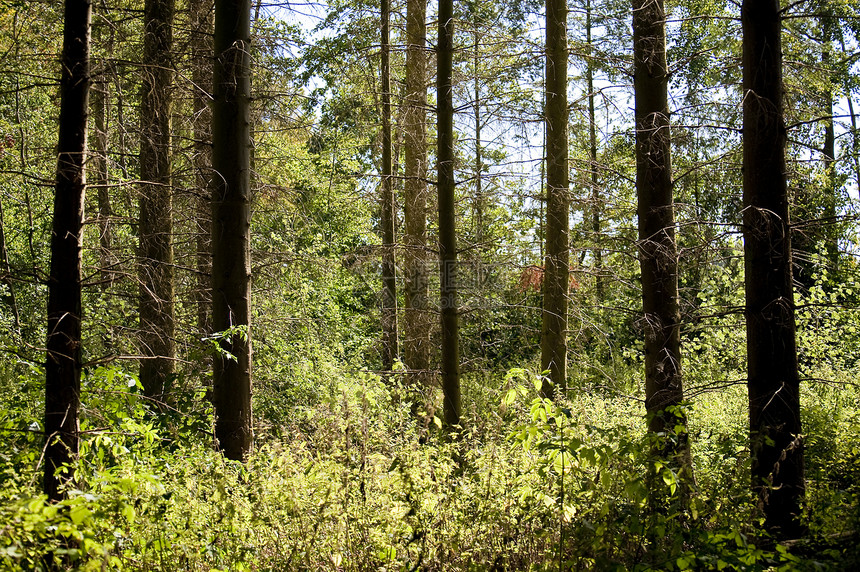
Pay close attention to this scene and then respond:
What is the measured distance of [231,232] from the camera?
5.91 metres

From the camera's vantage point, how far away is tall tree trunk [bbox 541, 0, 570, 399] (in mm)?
9047

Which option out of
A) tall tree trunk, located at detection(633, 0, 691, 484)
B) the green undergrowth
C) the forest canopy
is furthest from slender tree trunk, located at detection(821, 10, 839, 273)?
the green undergrowth

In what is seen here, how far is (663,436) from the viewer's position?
11.7 feet

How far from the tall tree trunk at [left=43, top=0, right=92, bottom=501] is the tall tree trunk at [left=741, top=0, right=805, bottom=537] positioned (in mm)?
4580

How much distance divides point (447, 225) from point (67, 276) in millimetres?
5243

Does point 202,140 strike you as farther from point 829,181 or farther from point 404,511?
point 829,181

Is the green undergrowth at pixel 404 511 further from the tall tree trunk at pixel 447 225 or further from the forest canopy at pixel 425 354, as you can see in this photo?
the tall tree trunk at pixel 447 225

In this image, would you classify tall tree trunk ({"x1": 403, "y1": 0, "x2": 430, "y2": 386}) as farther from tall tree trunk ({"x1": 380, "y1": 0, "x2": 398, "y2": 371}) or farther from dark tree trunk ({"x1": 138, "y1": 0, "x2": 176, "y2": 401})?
dark tree trunk ({"x1": 138, "y1": 0, "x2": 176, "y2": 401})

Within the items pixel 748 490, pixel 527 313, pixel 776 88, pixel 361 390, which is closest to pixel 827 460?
pixel 748 490

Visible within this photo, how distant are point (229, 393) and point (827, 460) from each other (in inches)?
215

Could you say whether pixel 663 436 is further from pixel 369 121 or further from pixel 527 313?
pixel 527 313

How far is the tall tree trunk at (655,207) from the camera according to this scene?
20.1 ft

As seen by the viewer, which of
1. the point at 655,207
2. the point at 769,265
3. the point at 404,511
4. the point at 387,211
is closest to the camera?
the point at 404,511

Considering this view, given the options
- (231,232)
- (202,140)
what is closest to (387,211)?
(202,140)
